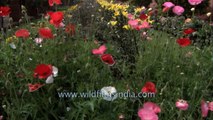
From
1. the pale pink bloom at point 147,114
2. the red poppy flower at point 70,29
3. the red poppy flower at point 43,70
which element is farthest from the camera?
the red poppy flower at point 70,29

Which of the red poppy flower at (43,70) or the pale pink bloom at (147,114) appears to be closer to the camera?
the pale pink bloom at (147,114)

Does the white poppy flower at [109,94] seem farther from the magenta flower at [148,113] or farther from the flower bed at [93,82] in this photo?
the magenta flower at [148,113]

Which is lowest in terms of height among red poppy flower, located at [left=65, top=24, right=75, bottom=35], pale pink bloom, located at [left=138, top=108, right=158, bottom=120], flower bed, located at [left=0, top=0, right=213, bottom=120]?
flower bed, located at [left=0, top=0, right=213, bottom=120]

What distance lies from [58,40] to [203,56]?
1273 millimetres

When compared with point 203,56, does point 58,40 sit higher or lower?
higher

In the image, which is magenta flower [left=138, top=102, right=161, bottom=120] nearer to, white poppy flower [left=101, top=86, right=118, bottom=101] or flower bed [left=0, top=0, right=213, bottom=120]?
flower bed [left=0, top=0, right=213, bottom=120]

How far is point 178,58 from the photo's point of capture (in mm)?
3178

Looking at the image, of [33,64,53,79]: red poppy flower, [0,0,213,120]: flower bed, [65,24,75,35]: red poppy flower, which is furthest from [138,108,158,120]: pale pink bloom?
[65,24,75,35]: red poppy flower

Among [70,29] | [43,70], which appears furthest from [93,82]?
[70,29]

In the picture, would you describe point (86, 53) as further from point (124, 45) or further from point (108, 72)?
point (124, 45)

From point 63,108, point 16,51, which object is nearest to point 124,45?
point 16,51

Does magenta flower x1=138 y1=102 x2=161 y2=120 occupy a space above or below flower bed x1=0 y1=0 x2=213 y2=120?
above

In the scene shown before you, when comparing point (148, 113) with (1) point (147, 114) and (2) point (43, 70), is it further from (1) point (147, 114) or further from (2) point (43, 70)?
(2) point (43, 70)

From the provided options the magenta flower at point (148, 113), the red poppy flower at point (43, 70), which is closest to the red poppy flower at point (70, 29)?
the red poppy flower at point (43, 70)
